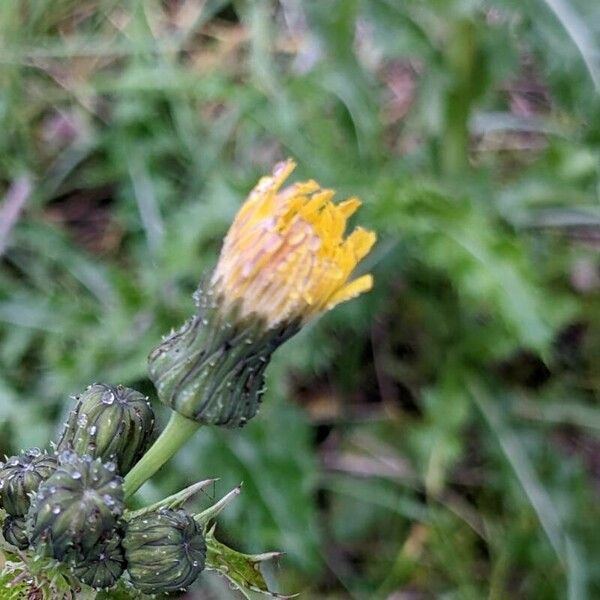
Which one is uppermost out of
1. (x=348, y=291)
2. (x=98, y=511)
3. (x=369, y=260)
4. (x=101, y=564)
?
(x=348, y=291)

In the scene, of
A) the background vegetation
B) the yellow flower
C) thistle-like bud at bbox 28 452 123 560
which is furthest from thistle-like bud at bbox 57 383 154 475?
the background vegetation

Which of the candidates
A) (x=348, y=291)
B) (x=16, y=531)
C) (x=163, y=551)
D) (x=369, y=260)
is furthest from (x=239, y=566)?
(x=369, y=260)

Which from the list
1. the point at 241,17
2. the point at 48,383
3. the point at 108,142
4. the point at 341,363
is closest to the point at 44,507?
the point at 48,383

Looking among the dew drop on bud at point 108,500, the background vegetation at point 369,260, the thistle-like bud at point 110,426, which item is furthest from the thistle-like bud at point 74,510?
the background vegetation at point 369,260

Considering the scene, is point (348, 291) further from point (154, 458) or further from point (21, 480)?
point (21, 480)

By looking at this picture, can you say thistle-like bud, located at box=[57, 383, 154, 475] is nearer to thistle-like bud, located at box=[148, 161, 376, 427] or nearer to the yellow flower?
thistle-like bud, located at box=[148, 161, 376, 427]

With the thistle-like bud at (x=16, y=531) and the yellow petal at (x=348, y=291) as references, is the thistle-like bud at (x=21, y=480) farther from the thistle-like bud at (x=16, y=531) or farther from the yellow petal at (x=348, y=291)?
the yellow petal at (x=348, y=291)

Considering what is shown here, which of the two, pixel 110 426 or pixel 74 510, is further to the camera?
pixel 110 426
